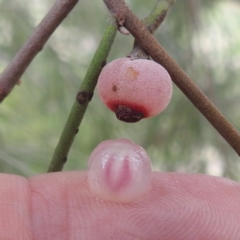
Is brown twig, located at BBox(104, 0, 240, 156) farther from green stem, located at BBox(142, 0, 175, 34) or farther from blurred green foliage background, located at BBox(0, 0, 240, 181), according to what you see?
blurred green foliage background, located at BBox(0, 0, 240, 181)

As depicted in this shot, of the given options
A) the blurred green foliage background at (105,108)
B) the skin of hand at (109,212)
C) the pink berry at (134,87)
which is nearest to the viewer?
the pink berry at (134,87)

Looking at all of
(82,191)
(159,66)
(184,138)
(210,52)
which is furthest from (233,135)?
(210,52)

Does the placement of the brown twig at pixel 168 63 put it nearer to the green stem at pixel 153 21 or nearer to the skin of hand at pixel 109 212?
the green stem at pixel 153 21

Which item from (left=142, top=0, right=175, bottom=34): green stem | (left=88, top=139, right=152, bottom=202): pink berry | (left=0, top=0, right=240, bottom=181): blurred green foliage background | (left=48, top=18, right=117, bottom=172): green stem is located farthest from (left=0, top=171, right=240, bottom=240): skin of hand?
(left=0, top=0, right=240, bottom=181): blurred green foliage background

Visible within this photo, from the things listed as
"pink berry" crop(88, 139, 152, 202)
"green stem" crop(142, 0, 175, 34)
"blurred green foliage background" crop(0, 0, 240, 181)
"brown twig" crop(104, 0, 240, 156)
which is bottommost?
"blurred green foliage background" crop(0, 0, 240, 181)

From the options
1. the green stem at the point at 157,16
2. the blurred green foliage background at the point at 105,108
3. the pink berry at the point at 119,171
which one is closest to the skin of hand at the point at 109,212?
the pink berry at the point at 119,171

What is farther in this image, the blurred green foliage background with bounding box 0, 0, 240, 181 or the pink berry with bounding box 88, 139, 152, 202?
the blurred green foliage background with bounding box 0, 0, 240, 181
